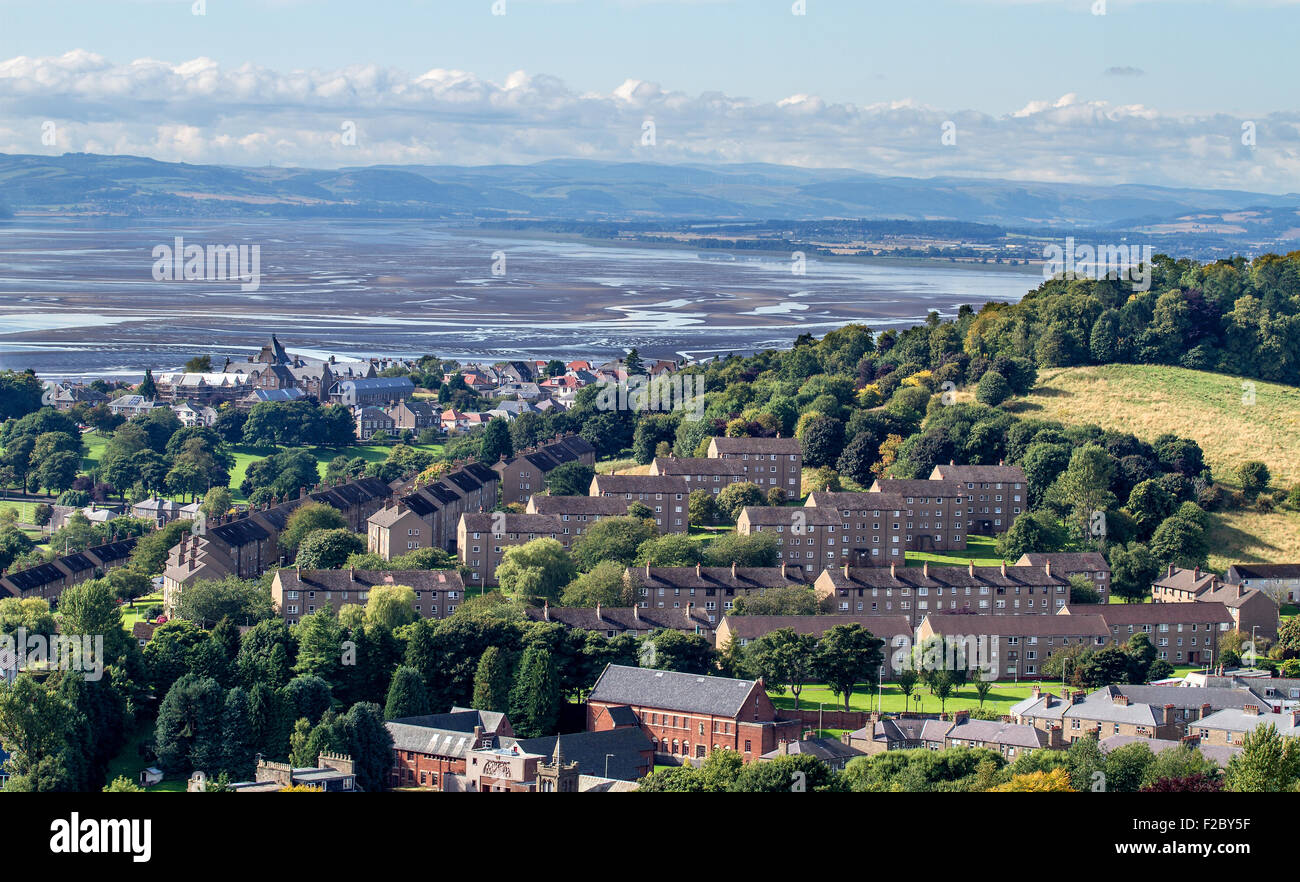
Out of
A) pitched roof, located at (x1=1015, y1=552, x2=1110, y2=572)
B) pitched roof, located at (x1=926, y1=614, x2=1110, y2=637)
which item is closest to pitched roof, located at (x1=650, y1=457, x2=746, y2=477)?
pitched roof, located at (x1=1015, y1=552, x2=1110, y2=572)

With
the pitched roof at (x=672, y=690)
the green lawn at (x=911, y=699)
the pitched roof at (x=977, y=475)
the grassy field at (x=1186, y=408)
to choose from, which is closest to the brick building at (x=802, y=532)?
the pitched roof at (x=977, y=475)

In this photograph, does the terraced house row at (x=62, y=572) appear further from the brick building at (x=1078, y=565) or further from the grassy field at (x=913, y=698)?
the brick building at (x=1078, y=565)

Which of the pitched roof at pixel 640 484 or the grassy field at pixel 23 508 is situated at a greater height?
the pitched roof at pixel 640 484

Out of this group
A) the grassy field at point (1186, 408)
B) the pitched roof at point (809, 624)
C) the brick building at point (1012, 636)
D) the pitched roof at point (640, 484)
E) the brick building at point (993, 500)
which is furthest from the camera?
the grassy field at point (1186, 408)

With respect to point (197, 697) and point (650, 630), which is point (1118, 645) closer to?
point (650, 630)

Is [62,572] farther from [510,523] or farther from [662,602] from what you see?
[662,602]

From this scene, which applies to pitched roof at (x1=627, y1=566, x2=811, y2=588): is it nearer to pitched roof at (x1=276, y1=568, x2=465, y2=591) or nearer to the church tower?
pitched roof at (x1=276, y1=568, x2=465, y2=591)
